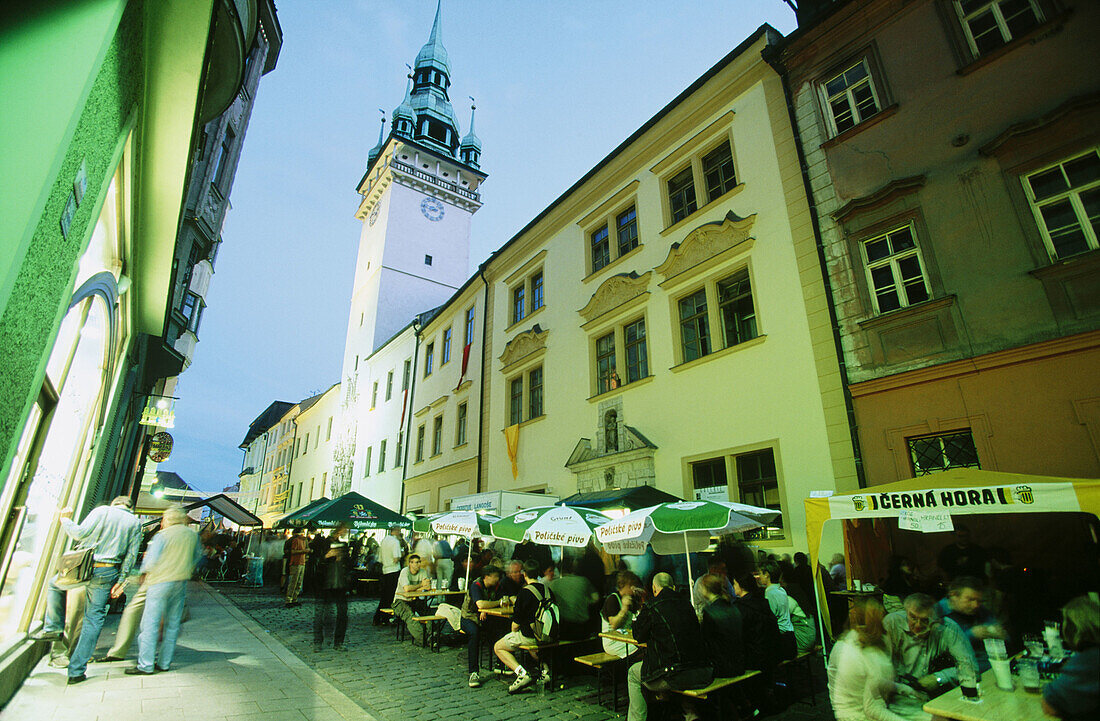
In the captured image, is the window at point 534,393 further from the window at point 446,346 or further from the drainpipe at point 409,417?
the drainpipe at point 409,417

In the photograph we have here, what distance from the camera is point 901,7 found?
10.0 meters

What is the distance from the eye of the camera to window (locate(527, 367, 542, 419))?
17.5 metres

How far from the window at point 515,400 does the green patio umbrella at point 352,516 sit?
4815mm

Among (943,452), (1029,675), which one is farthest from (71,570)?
(943,452)

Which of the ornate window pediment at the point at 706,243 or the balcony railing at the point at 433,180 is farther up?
the balcony railing at the point at 433,180

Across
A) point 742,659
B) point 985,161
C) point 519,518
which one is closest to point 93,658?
point 519,518

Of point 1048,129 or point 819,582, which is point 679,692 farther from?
point 1048,129

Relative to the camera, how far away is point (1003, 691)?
393 cm

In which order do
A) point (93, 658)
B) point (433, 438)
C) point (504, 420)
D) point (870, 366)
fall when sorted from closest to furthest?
point (93, 658) < point (870, 366) < point (504, 420) < point (433, 438)

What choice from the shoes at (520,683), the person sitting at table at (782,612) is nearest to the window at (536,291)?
the person sitting at table at (782,612)

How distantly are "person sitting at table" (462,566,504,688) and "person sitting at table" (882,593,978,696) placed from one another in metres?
4.89

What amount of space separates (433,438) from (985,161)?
21.1 meters

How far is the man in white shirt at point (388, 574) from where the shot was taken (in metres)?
12.4

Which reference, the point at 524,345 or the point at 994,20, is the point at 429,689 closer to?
the point at 524,345
